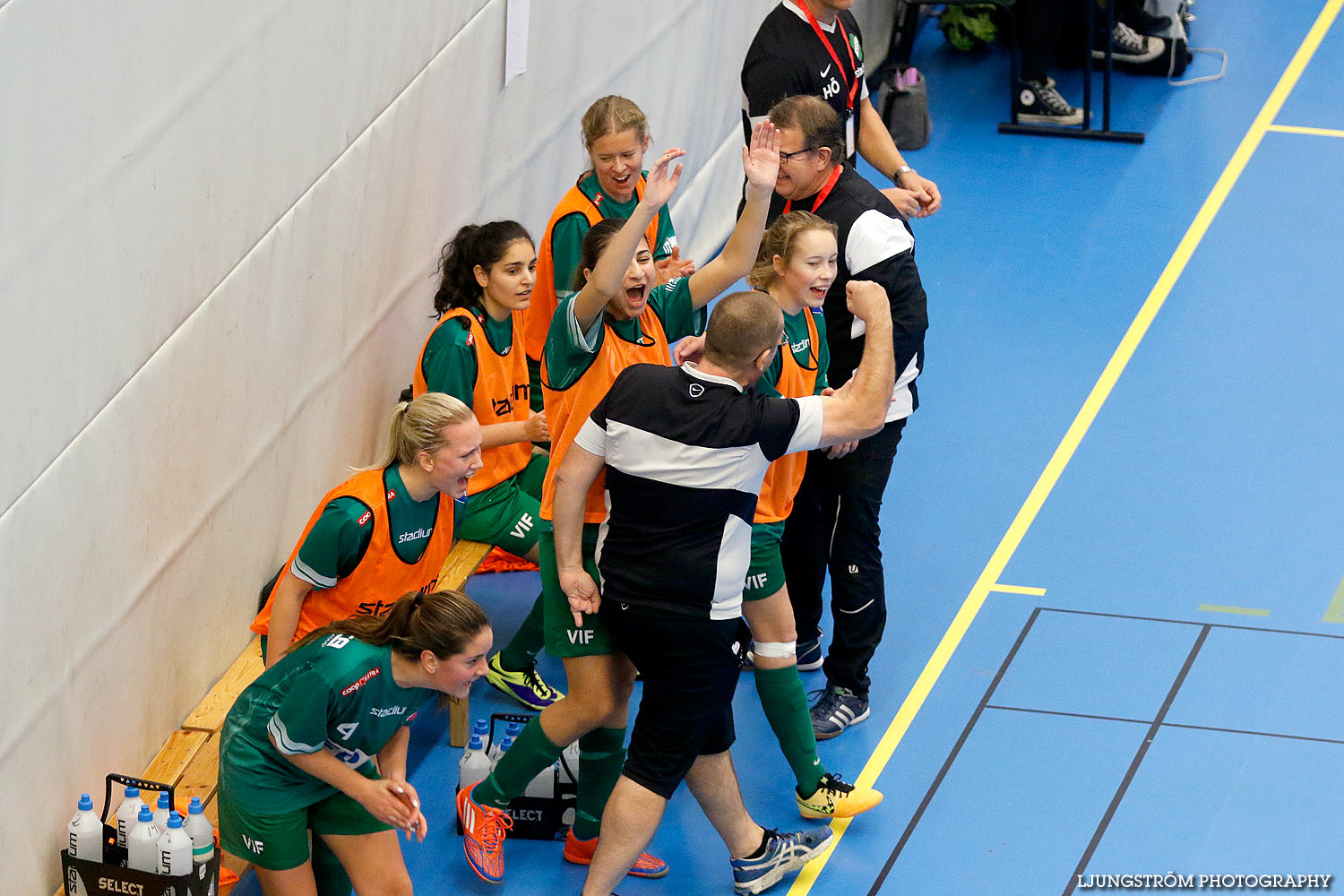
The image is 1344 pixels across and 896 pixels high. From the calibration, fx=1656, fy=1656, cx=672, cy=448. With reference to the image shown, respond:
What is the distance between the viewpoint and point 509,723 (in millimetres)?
5773

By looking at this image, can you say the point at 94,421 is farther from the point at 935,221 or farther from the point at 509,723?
the point at 935,221

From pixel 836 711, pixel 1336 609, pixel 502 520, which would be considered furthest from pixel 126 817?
pixel 1336 609

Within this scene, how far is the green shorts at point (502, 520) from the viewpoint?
253 inches

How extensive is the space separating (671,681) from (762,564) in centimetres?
67

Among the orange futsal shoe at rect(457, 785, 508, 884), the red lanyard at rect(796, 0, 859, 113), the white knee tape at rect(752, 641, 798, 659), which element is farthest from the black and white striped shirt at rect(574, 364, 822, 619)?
the red lanyard at rect(796, 0, 859, 113)

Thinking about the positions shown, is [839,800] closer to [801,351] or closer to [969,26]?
[801,351]

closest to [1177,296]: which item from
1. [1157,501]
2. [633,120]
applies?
[1157,501]

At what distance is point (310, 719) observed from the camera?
443 cm

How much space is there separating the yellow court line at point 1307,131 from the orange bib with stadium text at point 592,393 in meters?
7.68

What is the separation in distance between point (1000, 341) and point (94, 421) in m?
5.48

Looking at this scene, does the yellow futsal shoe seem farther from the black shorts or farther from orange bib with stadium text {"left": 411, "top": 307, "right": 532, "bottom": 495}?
orange bib with stadium text {"left": 411, "top": 307, "right": 532, "bottom": 495}

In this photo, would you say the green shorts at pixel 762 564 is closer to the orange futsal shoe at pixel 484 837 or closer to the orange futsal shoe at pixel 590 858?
the orange futsal shoe at pixel 590 858

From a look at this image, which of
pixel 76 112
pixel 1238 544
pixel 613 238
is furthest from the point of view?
pixel 1238 544

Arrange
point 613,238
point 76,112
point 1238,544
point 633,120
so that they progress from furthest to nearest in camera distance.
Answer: point 1238,544 < point 633,120 < point 613,238 < point 76,112
